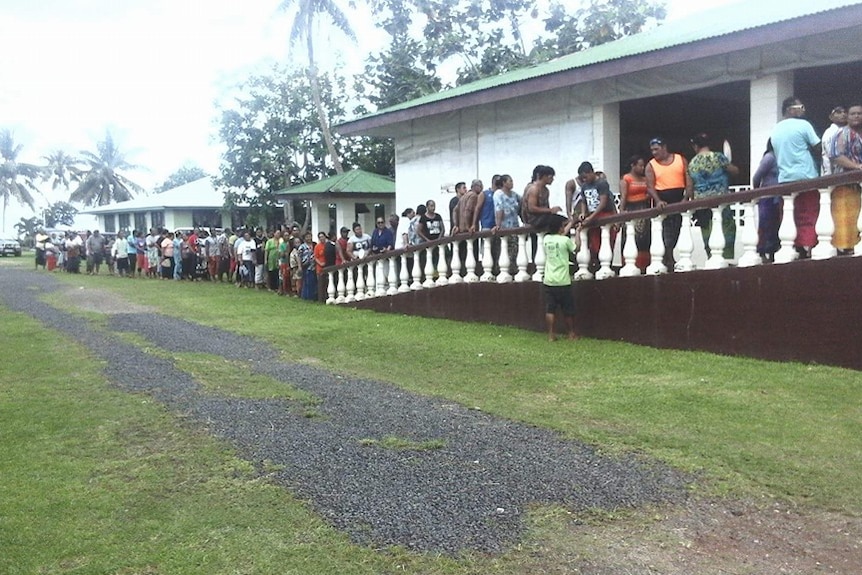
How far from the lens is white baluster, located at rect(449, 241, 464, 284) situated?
12.0m

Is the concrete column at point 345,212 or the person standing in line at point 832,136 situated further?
the concrete column at point 345,212

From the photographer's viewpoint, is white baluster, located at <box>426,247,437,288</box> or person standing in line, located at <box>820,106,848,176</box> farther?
white baluster, located at <box>426,247,437,288</box>

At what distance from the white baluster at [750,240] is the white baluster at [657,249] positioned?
92 centimetres

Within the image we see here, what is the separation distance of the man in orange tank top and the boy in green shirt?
3.27ft

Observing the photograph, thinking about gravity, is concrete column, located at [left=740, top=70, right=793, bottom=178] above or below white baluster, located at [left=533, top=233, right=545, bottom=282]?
above

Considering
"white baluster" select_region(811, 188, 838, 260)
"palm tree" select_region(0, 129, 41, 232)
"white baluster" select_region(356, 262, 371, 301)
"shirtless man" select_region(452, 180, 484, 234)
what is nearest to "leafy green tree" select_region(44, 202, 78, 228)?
"palm tree" select_region(0, 129, 41, 232)

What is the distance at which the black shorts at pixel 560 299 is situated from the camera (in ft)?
30.9

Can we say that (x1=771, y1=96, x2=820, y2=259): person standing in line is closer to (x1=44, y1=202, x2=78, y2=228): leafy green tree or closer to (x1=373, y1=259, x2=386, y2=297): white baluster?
(x1=373, y1=259, x2=386, y2=297): white baluster

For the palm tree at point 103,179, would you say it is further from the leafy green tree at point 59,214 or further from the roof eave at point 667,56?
the roof eave at point 667,56

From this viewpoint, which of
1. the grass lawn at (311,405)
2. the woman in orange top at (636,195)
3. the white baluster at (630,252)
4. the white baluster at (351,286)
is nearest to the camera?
the grass lawn at (311,405)

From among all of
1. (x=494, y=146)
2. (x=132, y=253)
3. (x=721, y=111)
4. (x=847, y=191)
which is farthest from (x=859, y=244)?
(x=132, y=253)

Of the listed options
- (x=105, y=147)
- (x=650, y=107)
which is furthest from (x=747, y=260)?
(x=105, y=147)

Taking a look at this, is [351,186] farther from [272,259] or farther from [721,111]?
[721,111]

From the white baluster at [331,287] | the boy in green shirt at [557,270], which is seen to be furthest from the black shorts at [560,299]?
→ the white baluster at [331,287]
